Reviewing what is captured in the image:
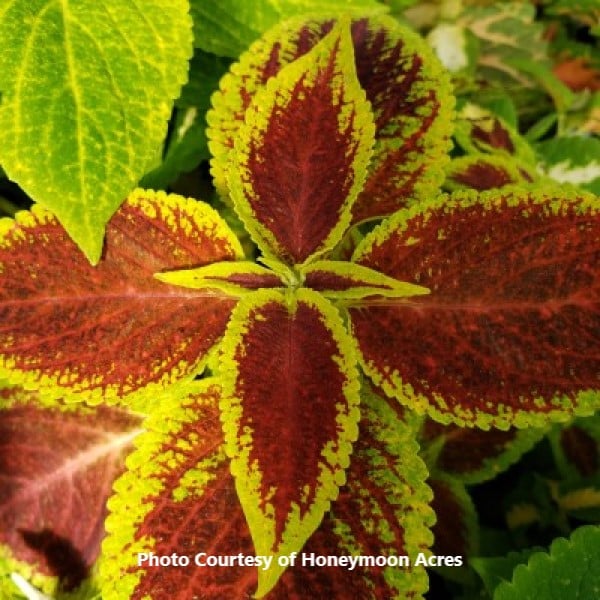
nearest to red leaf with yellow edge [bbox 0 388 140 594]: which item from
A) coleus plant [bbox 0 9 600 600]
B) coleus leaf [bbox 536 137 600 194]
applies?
coleus plant [bbox 0 9 600 600]

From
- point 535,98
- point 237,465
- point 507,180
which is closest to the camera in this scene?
point 237,465

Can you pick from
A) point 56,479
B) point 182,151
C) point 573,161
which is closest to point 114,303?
point 56,479

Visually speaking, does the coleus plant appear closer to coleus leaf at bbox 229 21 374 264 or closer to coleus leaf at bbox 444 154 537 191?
coleus leaf at bbox 229 21 374 264

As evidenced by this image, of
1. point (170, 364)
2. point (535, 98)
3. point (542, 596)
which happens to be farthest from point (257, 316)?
point (535, 98)

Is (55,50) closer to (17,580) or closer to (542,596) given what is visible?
(17,580)

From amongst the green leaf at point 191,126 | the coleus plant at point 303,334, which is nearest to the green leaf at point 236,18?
the green leaf at point 191,126

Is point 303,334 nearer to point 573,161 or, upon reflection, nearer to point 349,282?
point 349,282

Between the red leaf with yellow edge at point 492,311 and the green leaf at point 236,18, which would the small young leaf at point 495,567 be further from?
the green leaf at point 236,18
